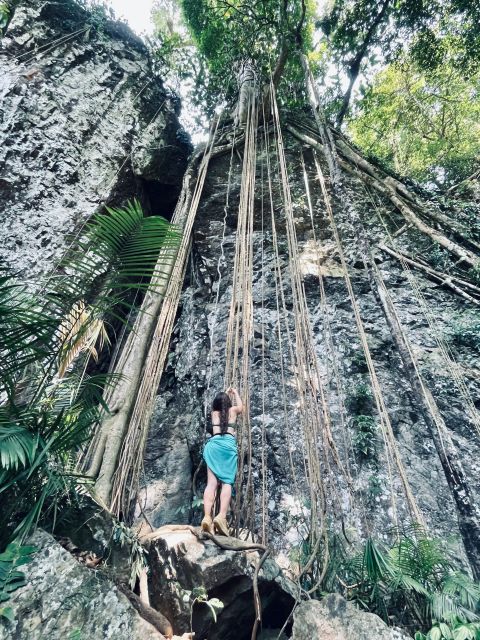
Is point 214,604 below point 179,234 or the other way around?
below

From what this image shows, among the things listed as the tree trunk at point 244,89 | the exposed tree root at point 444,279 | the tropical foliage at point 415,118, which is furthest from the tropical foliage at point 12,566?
the tropical foliage at point 415,118

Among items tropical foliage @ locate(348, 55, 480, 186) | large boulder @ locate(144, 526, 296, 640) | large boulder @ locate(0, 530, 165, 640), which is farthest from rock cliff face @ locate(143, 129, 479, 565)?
tropical foliage @ locate(348, 55, 480, 186)

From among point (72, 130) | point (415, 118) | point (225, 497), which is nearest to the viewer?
point (225, 497)

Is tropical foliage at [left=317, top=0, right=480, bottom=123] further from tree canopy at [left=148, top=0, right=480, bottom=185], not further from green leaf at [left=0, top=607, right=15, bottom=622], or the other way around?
green leaf at [left=0, top=607, right=15, bottom=622]

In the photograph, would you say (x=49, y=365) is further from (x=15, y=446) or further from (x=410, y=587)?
(x=410, y=587)

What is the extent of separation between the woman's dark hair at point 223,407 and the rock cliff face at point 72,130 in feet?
6.13

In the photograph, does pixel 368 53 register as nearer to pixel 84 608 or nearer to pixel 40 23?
pixel 40 23

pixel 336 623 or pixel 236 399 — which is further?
pixel 236 399

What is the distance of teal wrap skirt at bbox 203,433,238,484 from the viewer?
1960 mm

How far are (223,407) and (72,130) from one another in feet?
10.6

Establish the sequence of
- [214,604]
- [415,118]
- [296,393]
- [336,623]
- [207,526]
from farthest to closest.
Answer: [415,118], [296,393], [207,526], [214,604], [336,623]

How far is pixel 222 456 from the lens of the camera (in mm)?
2012

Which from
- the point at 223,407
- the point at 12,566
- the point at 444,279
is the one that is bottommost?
the point at 12,566

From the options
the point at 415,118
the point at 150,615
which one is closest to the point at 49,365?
the point at 150,615
